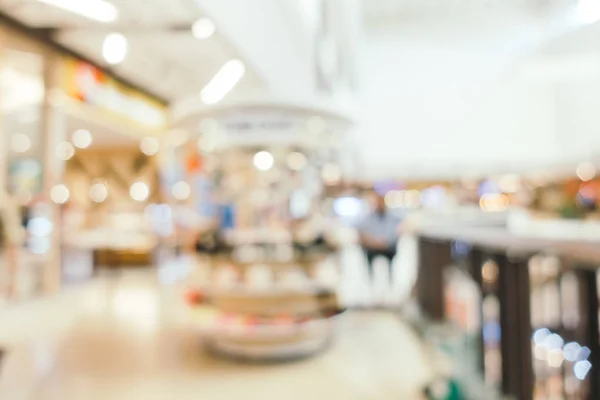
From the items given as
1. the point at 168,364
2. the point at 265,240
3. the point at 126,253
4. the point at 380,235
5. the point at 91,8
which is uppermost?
the point at 91,8

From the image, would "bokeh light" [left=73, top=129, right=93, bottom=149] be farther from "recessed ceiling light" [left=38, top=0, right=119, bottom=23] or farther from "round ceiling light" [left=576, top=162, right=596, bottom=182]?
"round ceiling light" [left=576, top=162, right=596, bottom=182]

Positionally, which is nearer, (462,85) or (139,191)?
(462,85)

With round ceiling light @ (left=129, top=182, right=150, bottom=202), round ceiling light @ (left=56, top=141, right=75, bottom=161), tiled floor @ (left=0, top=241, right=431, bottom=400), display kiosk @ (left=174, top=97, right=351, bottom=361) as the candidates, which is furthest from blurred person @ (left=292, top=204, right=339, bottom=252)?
round ceiling light @ (left=129, top=182, right=150, bottom=202)

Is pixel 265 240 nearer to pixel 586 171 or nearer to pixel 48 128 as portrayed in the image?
pixel 48 128

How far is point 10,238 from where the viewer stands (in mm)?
6027

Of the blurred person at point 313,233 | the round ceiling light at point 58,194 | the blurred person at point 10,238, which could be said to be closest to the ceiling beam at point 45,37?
the round ceiling light at point 58,194

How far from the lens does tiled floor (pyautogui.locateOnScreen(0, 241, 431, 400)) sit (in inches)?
119

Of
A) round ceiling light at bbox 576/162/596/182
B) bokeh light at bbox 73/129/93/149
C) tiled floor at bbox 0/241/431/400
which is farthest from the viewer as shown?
bokeh light at bbox 73/129/93/149

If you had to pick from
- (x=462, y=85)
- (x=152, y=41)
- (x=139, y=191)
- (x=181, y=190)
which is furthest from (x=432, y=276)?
(x=139, y=191)

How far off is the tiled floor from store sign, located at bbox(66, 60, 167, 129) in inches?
143

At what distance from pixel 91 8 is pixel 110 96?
3084 mm

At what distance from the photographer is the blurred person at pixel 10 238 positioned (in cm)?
602

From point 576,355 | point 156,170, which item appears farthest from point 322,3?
point 156,170

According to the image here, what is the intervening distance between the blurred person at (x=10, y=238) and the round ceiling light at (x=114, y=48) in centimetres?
259
